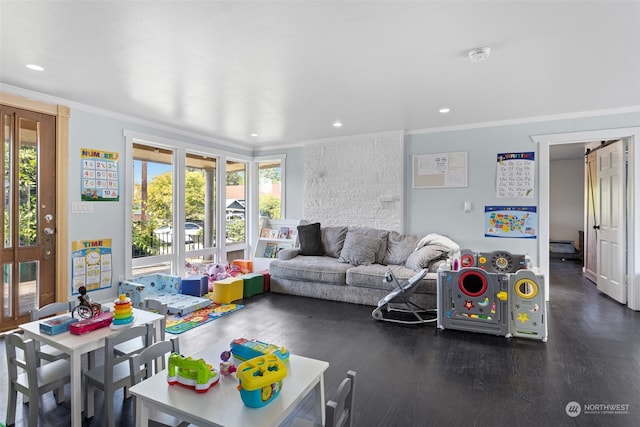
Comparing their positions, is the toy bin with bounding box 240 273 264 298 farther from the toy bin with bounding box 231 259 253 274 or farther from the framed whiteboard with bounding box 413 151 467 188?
the framed whiteboard with bounding box 413 151 467 188

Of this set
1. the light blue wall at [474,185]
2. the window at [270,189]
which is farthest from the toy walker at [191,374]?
the window at [270,189]

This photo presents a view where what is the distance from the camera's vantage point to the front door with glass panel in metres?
3.48

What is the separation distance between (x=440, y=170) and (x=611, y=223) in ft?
7.95

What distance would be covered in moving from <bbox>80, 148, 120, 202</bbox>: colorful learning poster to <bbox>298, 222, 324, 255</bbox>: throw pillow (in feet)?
8.92

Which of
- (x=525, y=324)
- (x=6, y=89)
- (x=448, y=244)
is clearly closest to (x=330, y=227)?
(x=448, y=244)

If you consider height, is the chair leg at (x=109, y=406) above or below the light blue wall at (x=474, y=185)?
below

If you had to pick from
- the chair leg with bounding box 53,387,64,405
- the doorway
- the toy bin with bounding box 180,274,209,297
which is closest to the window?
the toy bin with bounding box 180,274,209,297

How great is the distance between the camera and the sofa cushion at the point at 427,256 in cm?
434

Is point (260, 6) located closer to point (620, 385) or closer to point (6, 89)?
point (6, 89)

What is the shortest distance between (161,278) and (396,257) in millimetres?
3416

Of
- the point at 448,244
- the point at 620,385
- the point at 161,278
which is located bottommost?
the point at 620,385

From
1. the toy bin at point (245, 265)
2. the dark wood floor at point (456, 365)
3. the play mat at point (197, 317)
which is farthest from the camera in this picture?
the toy bin at point (245, 265)

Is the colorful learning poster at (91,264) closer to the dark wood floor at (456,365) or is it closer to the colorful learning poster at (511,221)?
the dark wood floor at (456,365)

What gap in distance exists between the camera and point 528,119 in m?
4.61
